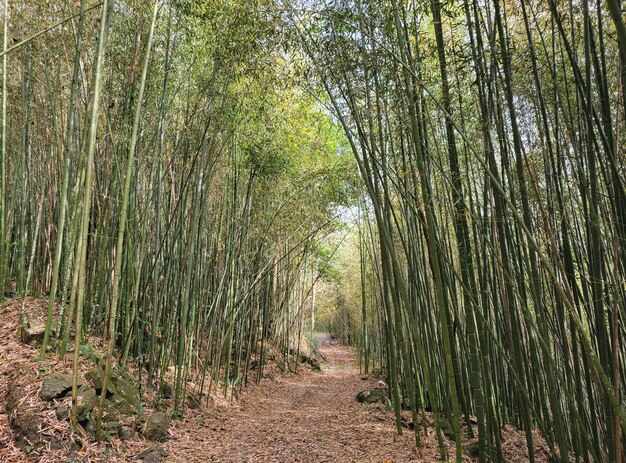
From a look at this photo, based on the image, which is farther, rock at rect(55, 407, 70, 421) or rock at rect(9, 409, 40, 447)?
rock at rect(55, 407, 70, 421)

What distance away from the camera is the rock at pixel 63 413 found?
2.37 metres

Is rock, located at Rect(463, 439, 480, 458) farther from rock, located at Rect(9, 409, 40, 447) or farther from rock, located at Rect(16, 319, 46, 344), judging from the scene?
rock, located at Rect(16, 319, 46, 344)

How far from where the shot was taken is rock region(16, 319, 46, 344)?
302 centimetres

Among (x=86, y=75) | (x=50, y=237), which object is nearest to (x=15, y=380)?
(x=50, y=237)

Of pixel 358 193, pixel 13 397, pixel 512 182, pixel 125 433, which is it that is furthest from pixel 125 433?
pixel 358 193

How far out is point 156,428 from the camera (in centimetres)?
292

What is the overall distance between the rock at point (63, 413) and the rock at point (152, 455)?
0.51 m

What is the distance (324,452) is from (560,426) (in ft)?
4.99

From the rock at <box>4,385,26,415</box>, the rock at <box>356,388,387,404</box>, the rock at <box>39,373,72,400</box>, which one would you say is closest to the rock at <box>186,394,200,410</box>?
the rock at <box>39,373,72,400</box>

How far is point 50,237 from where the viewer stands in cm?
402

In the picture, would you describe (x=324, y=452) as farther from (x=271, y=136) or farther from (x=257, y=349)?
(x=257, y=349)

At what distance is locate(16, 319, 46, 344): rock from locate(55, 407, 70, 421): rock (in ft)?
2.84

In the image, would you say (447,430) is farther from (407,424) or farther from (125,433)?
(125,433)

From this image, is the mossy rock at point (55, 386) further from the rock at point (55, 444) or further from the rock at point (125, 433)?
the rock at point (125, 433)
